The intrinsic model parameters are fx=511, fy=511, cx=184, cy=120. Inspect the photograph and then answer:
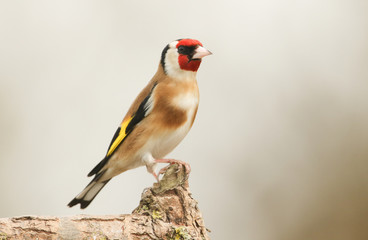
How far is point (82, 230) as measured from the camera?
2.27 m

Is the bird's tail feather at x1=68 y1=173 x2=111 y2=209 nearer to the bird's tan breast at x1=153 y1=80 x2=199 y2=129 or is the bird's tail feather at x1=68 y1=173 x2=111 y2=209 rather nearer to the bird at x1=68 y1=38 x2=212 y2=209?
the bird at x1=68 y1=38 x2=212 y2=209

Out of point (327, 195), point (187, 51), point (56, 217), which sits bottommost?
point (327, 195)

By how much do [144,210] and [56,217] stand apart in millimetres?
469

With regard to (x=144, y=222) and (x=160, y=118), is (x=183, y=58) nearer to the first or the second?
(x=160, y=118)

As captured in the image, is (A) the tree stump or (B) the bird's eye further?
(B) the bird's eye

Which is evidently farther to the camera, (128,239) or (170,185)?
(170,185)

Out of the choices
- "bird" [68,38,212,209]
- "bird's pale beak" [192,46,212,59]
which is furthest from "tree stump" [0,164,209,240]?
"bird's pale beak" [192,46,212,59]

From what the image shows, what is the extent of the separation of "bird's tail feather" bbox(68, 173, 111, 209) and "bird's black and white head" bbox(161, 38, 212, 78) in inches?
34.3

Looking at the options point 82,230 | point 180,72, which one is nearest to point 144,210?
point 82,230

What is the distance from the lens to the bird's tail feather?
3387mm

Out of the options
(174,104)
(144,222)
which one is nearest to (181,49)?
(174,104)

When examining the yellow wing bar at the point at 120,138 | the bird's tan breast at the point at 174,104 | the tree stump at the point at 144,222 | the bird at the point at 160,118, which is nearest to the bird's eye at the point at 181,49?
the bird at the point at 160,118

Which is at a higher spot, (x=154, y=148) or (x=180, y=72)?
(x=180, y=72)

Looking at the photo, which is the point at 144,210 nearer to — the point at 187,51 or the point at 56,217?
the point at 56,217
